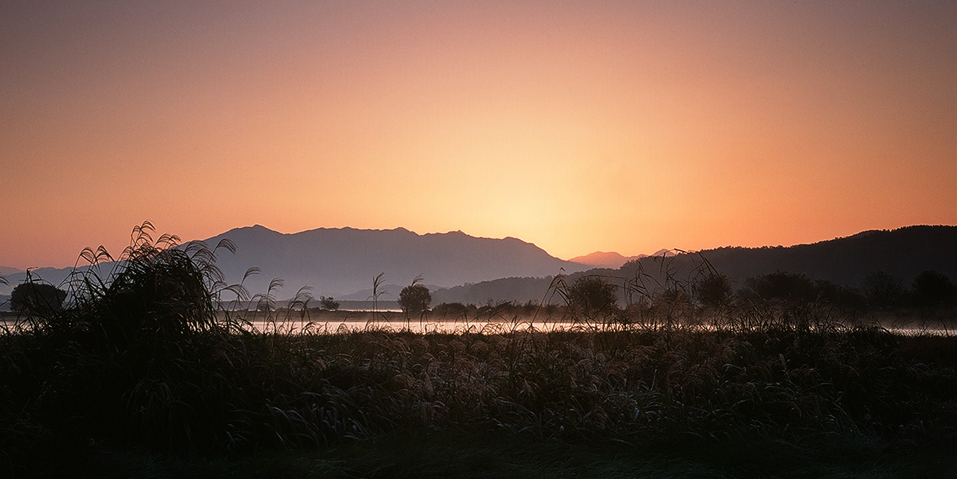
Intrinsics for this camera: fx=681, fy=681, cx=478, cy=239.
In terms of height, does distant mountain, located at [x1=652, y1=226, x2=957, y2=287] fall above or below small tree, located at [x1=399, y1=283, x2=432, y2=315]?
above

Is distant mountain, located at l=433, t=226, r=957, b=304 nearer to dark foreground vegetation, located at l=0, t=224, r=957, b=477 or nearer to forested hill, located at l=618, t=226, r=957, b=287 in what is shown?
forested hill, located at l=618, t=226, r=957, b=287

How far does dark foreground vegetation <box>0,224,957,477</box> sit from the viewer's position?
6203 mm

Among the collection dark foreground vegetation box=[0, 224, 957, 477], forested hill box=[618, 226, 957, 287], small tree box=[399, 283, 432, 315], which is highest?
forested hill box=[618, 226, 957, 287]

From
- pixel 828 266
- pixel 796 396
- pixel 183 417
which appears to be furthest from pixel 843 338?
pixel 828 266

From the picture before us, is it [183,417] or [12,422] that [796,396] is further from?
[12,422]

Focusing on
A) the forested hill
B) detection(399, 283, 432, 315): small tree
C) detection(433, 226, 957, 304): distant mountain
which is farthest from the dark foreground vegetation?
the forested hill

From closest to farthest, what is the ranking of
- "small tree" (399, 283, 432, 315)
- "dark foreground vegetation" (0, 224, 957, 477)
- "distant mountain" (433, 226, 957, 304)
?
"dark foreground vegetation" (0, 224, 957, 477) → "small tree" (399, 283, 432, 315) → "distant mountain" (433, 226, 957, 304)

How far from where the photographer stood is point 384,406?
785cm

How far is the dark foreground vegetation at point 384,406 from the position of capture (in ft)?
20.4

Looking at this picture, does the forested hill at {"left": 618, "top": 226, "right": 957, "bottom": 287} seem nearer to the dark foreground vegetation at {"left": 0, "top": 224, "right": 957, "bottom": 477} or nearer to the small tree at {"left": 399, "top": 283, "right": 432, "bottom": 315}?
the small tree at {"left": 399, "top": 283, "right": 432, "bottom": 315}

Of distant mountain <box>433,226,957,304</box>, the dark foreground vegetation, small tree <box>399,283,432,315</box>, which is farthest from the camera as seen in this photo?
distant mountain <box>433,226,957,304</box>

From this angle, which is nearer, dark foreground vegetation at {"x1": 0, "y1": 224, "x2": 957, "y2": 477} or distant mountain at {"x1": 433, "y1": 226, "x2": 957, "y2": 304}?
dark foreground vegetation at {"x1": 0, "y1": 224, "x2": 957, "y2": 477}

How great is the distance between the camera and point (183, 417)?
23.6 feet

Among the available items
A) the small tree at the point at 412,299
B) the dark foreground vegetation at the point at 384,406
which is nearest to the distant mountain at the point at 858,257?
the small tree at the point at 412,299
